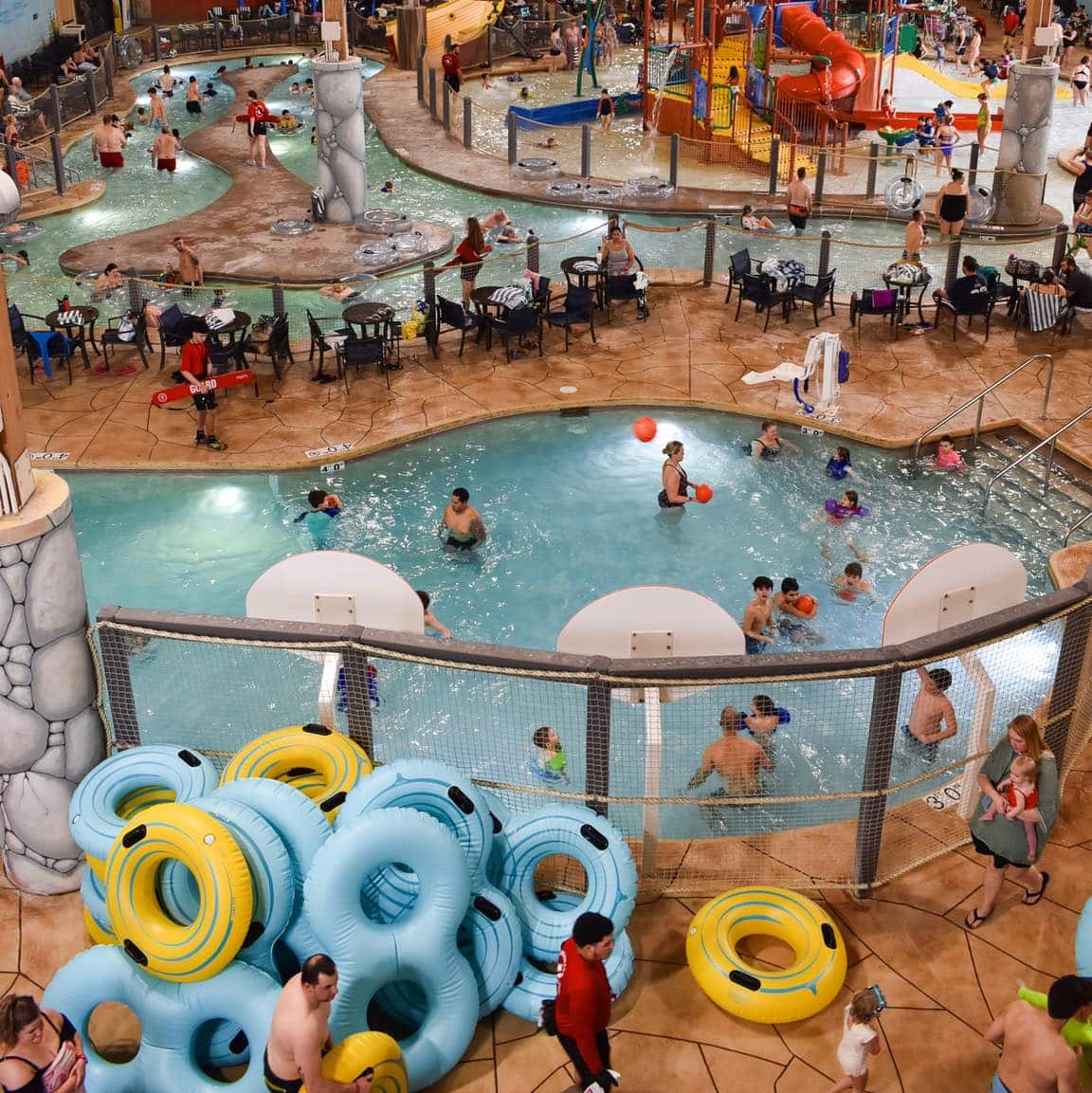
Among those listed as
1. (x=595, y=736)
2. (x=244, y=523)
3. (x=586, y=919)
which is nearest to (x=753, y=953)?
(x=595, y=736)

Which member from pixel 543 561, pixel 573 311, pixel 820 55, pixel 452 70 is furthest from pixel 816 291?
pixel 452 70

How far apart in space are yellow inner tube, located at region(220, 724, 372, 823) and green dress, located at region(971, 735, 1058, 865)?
3304 mm

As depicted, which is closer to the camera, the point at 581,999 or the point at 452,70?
the point at 581,999

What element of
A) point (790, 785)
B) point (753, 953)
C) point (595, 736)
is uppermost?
point (595, 736)

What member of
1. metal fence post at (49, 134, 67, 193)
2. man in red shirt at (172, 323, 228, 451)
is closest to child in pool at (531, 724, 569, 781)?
man in red shirt at (172, 323, 228, 451)

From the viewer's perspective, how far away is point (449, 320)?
50.8 ft

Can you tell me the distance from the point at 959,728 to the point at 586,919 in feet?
16.4

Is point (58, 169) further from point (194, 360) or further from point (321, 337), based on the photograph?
point (194, 360)

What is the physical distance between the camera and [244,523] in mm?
12922

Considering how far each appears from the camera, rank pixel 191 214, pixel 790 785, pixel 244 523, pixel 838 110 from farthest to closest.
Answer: pixel 838 110 < pixel 191 214 < pixel 244 523 < pixel 790 785

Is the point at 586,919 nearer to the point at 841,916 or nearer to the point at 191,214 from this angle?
the point at 841,916

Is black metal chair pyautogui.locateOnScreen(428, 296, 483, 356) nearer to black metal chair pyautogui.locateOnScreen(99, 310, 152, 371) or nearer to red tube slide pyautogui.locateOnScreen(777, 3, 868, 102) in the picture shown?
black metal chair pyautogui.locateOnScreen(99, 310, 152, 371)

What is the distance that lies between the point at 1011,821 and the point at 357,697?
11.5 ft

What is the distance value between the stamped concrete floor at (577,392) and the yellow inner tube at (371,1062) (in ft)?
26.7
